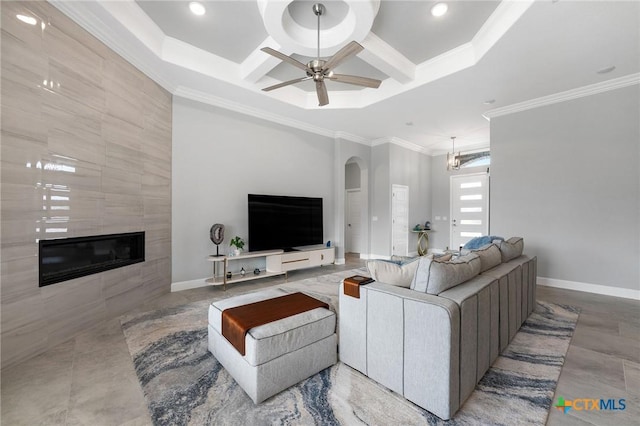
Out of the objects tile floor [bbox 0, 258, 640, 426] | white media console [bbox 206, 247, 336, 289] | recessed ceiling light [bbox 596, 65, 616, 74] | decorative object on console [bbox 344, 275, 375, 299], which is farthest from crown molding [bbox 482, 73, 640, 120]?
decorative object on console [bbox 344, 275, 375, 299]

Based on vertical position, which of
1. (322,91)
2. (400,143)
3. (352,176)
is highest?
(400,143)

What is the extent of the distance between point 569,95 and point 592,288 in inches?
115

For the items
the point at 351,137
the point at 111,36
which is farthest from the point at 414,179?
the point at 111,36

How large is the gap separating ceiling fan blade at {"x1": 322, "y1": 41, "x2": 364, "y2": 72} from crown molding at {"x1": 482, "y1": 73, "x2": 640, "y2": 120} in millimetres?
3642

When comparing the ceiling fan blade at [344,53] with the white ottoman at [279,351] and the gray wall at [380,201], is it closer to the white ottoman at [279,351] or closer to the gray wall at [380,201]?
the white ottoman at [279,351]

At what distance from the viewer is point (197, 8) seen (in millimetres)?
2674

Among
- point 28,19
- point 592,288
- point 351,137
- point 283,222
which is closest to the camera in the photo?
point 28,19

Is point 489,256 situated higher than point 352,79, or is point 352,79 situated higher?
point 352,79

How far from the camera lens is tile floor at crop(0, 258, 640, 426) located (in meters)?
1.50

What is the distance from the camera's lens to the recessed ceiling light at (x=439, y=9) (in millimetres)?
2600

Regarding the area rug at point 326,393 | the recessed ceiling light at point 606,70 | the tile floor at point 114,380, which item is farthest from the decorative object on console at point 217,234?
the recessed ceiling light at point 606,70

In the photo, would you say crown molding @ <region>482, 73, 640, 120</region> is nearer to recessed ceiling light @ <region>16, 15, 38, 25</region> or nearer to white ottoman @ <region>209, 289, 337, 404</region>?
white ottoman @ <region>209, 289, 337, 404</region>

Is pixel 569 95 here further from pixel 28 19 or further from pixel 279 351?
pixel 28 19

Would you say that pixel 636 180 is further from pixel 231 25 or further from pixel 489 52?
pixel 231 25
